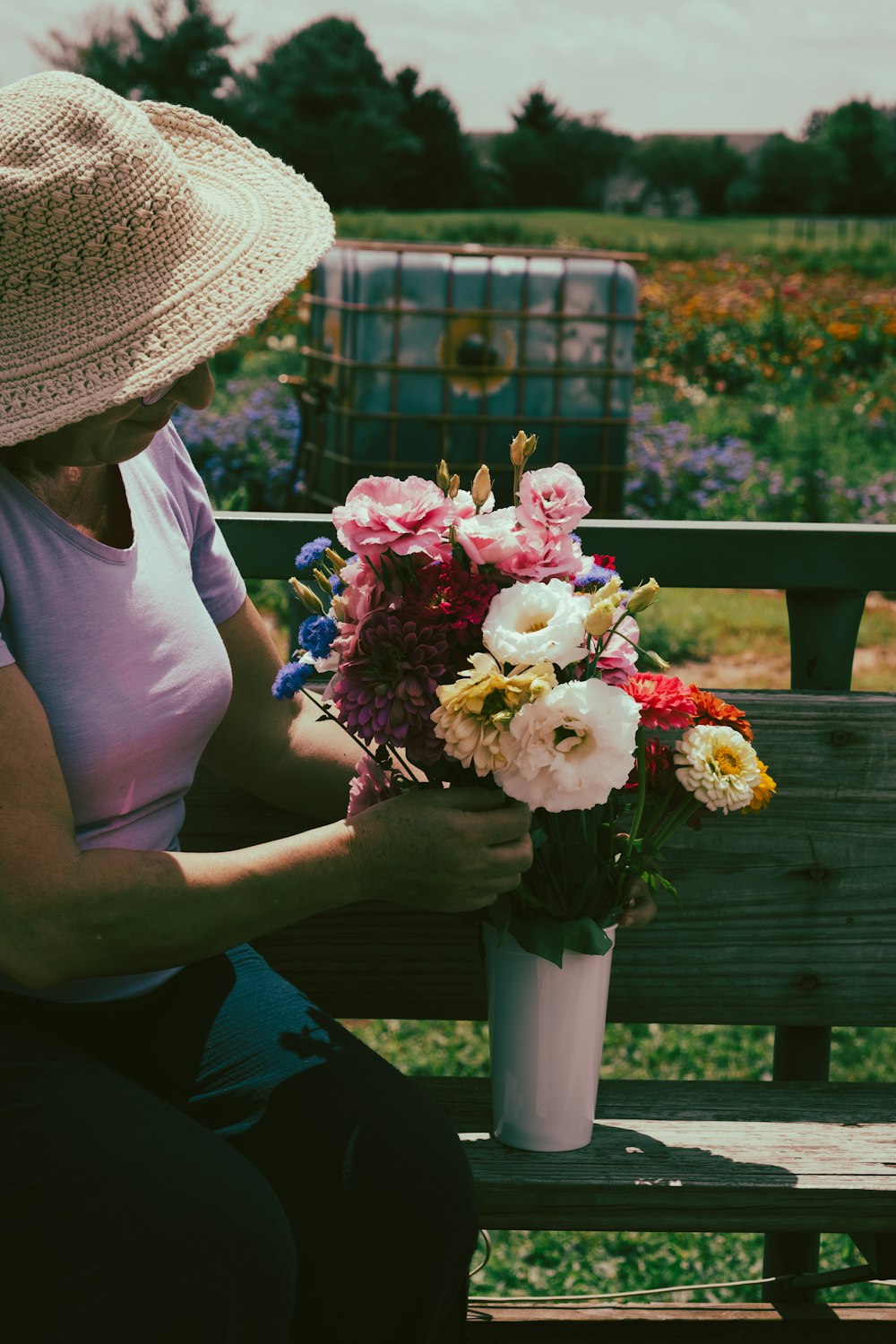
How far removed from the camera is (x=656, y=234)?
26062 mm

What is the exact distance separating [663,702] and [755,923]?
0.60m

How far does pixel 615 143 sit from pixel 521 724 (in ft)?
136

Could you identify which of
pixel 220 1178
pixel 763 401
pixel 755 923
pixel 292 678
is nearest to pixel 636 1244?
pixel 755 923

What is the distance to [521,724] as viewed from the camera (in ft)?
4.54

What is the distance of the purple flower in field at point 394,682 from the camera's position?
1444 millimetres

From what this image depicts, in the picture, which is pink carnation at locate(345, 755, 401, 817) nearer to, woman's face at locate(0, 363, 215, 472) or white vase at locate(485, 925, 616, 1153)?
white vase at locate(485, 925, 616, 1153)

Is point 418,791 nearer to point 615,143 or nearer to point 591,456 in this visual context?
point 591,456

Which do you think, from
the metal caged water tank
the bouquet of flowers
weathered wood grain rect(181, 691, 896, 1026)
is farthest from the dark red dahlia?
the metal caged water tank

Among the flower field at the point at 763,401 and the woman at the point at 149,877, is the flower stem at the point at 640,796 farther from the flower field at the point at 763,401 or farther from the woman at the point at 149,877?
the flower field at the point at 763,401

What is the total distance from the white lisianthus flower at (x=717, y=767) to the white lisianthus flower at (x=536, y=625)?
0.20 meters

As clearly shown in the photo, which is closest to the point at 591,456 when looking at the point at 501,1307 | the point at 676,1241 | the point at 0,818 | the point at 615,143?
the point at 676,1241

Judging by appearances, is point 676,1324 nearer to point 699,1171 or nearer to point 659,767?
point 699,1171

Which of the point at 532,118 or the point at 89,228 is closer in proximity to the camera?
the point at 89,228

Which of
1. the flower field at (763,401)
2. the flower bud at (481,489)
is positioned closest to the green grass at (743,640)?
the flower field at (763,401)
